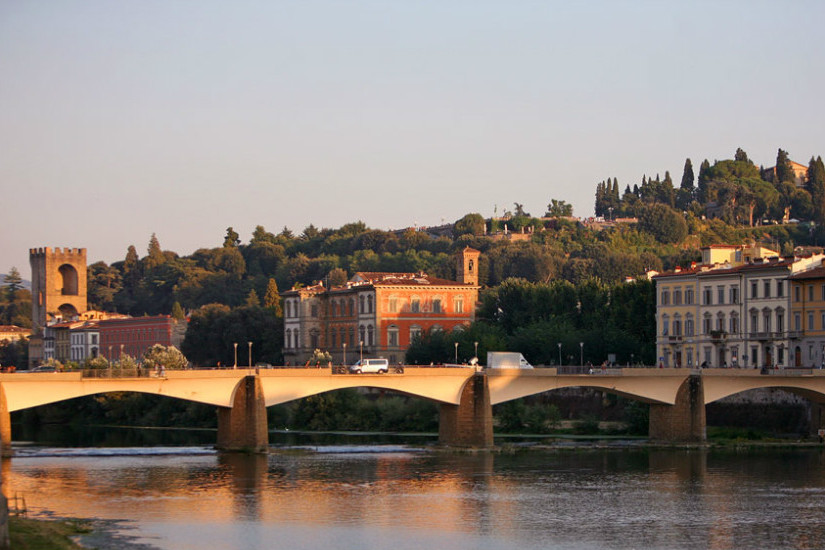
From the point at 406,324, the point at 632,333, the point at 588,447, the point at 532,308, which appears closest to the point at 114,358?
the point at 406,324

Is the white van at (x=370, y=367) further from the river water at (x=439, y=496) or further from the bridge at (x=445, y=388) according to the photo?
the river water at (x=439, y=496)

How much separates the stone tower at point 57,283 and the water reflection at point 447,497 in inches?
4356

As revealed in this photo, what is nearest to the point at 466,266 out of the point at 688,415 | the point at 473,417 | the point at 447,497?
the point at 688,415

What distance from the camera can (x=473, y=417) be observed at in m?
66.3

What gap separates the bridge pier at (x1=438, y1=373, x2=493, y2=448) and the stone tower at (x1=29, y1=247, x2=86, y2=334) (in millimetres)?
112090

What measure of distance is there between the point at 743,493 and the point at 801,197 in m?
138

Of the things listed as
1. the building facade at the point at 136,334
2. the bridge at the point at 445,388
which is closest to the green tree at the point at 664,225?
the building facade at the point at 136,334

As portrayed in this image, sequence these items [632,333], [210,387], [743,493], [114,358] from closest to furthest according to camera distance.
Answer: [743,493], [210,387], [632,333], [114,358]

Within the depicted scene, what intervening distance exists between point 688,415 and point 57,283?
11984 centimetres

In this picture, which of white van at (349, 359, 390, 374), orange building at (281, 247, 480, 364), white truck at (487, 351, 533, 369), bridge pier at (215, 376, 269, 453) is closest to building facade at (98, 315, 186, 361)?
orange building at (281, 247, 480, 364)

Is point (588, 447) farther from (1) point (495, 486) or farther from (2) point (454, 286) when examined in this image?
(2) point (454, 286)

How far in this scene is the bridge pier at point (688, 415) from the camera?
2702 inches

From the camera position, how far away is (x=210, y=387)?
62.1 metres

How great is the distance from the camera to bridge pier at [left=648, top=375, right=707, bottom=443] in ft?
225
